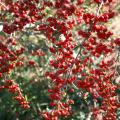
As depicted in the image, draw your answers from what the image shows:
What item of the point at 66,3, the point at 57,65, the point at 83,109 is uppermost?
the point at 66,3

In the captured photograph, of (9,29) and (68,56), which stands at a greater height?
(9,29)

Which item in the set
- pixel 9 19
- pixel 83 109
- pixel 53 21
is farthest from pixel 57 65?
pixel 83 109

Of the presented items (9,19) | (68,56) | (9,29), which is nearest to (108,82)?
(68,56)

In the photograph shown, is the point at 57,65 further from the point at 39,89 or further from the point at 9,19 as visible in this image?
the point at 39,89

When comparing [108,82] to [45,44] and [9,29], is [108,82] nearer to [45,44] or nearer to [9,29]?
[9,29]

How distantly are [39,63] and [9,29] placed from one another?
2.66 m

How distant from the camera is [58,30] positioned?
13.5 ft

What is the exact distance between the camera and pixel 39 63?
657cm

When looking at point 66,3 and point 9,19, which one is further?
point 9,19

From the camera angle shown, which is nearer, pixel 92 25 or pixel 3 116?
pixel 92 25

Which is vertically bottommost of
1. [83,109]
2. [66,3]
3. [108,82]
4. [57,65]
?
[83,109]

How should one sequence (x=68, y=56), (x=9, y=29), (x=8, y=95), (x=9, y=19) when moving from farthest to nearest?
(x=8, y=95)
(x=9, y=19)
(x=68, y=56)
(x=9, y=29)

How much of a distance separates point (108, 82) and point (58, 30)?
0.80m

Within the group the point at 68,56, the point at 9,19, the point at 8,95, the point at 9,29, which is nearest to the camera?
the point at 9,29
